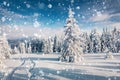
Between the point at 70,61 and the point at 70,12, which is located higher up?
the point at 70,12

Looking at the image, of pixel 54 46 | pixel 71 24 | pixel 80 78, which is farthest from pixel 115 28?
pixel 80 78

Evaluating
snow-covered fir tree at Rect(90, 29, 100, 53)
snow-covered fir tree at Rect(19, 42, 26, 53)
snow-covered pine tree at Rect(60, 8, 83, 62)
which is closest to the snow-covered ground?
snow-covered pine tree at Rect(60, 8, 83, 62)

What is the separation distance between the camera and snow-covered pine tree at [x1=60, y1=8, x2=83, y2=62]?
165ft

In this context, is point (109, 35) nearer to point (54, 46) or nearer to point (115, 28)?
point (115, 28)

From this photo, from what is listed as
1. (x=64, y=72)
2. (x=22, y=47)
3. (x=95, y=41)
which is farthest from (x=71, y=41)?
(x=22, y=47)

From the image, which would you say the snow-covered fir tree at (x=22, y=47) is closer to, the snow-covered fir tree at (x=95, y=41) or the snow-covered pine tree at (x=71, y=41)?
the snow-covered fir tree at (x=95, y=41)

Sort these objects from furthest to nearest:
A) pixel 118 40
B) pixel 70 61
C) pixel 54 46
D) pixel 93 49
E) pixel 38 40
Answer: pixel 38 40 → pixel 54 46 → pixel 93 49 → pixel 118 40 → pixel 70 61

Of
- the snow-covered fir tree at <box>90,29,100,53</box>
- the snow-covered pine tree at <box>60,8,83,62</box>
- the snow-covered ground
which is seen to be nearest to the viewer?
the snow-covered ground

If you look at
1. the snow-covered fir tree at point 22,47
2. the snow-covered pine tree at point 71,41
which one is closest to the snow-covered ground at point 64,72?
the snow-covered pine tree at point 71,41

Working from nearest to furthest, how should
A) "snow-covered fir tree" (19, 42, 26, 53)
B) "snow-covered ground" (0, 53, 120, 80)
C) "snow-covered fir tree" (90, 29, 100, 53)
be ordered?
"snow-covered ground" (0, 53, 120, 80) → "snow-covered fir tree" (90, 29, 100, 53) → "snow-covered fir tree" (19, 42, 26, 53)

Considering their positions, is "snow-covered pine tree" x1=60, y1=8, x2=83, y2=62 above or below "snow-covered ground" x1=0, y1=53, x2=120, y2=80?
above

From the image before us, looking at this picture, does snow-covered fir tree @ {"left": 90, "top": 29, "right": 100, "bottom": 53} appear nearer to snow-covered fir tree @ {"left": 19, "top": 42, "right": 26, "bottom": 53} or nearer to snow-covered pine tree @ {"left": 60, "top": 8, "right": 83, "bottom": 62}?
snow-covered pine tree @ {"left": 60, "top": 8, "right": 83, "bottom": 62}

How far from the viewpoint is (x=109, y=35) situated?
339 feet

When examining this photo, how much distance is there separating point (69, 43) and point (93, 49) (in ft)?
193
